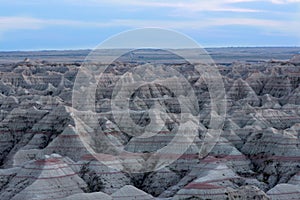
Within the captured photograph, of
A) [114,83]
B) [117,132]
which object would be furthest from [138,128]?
[114,83]

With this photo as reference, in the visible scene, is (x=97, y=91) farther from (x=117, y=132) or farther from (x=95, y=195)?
(x=95, y=195)

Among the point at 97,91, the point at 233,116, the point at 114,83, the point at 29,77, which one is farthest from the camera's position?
the point at 29,77

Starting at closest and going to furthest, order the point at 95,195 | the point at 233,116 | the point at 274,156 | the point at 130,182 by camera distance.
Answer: the point at 95,195 → the point at 130,182 → the point at 274,156 → the point at 233,116

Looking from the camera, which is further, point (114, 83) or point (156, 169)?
point (114, 83)

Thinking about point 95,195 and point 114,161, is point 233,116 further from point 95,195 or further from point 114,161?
point 95,195

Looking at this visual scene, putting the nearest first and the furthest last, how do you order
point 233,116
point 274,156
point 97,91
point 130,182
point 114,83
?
point 130,182
point 274,156
point 233,116
point 97,91
point 114,83

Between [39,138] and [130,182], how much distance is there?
16686 millimetres

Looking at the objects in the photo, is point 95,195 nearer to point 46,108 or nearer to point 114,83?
point 46,108

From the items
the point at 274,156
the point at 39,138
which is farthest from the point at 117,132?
the point at 274,156

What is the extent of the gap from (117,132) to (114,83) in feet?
165

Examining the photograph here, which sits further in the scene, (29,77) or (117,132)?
(29,77)

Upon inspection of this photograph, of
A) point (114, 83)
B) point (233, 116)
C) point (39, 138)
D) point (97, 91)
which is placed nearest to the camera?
point (39, 138)

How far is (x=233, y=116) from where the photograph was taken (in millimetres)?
76938

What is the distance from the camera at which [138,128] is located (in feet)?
219
